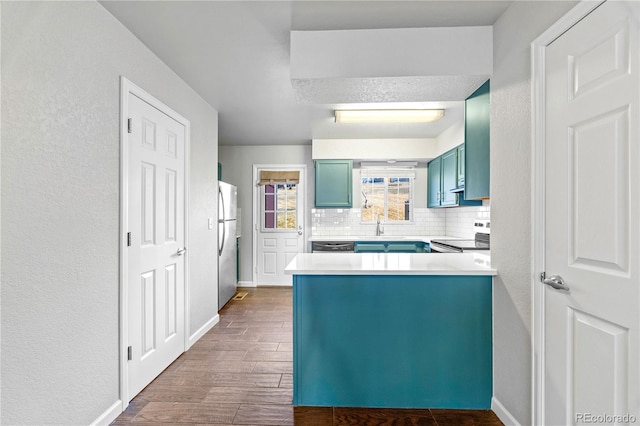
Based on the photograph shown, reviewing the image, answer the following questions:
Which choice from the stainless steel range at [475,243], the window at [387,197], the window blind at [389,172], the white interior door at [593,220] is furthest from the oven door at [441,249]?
the white interior door at [593,220]

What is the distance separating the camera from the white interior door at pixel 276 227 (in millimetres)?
5664

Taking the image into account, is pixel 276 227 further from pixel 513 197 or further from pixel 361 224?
pixel 513 197

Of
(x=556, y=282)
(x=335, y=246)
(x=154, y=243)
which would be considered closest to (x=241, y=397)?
(x=154, y=243)

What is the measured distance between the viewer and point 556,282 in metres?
A: 1.54

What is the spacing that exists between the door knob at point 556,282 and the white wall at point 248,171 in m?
4.25

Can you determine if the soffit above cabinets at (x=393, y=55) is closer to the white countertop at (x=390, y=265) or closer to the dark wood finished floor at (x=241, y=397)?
the white countertop at (x=390, y=265)

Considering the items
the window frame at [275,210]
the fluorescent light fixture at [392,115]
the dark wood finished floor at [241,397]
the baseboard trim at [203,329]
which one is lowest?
the dark wood finished floor at [241,397]

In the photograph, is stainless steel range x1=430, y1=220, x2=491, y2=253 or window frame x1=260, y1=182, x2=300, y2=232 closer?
stainless steel range x1=430, y1=220, x2=491, y2=253

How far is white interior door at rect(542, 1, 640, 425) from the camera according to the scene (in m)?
1.21

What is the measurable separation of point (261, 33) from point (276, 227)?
12.4 ft

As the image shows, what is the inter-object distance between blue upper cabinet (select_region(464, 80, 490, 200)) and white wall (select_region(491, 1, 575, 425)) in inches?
4.3

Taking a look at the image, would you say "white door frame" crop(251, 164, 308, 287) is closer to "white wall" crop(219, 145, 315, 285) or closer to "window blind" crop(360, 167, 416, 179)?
"white wall" crop(219, 145, 315, 285)

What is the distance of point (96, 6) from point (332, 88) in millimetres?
1458

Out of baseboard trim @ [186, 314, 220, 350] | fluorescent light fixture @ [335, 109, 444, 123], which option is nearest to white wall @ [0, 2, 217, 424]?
baseboard trim @ [186, 314, 220, 350]
